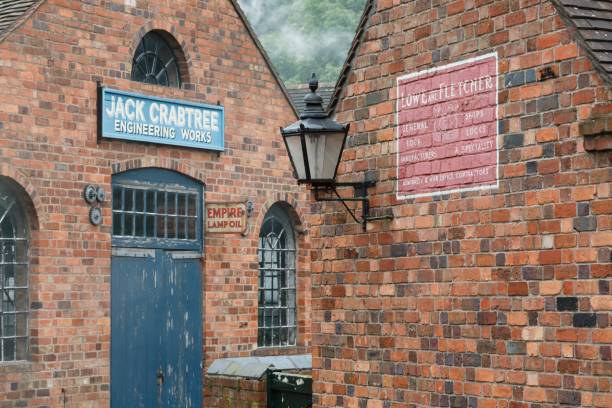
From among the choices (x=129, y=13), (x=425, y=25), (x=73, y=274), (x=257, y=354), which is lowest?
(x=257, y=354)

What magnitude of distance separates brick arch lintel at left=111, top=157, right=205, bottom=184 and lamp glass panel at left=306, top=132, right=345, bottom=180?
27.3ft

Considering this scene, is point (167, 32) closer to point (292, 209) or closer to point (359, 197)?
point (292, 209)

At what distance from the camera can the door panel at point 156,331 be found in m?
17.1

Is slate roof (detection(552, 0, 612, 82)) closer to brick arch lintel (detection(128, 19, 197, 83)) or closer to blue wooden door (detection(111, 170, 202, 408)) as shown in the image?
blue wooden door (detection(111, 170, 202, 408))

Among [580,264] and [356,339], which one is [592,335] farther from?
[356,339]

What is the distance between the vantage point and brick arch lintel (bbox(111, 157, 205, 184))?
56.0 feet

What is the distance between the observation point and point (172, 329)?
17875 mm

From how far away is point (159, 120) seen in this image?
58.2ft

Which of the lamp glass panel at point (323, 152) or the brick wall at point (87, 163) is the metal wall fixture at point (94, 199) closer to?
the brick wall at point (87, 163)

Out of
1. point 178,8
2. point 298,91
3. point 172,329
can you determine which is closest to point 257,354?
point 172,329

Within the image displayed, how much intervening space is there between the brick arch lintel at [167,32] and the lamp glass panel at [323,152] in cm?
889

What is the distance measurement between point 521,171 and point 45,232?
9.32 meters

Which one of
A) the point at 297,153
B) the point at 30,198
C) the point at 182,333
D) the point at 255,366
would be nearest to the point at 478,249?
the point at 297,153

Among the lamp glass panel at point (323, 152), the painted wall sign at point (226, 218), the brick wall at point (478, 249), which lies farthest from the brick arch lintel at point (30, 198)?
the lamp glass panel at point (323, 152)
